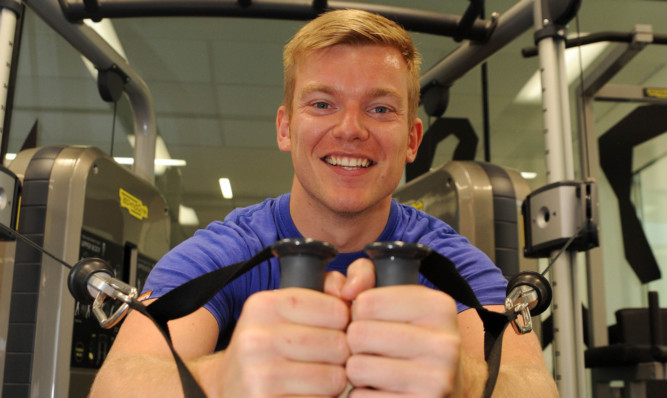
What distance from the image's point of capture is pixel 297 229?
4.53 feet

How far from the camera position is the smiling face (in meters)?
1.29

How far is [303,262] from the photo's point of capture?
2.00 feet

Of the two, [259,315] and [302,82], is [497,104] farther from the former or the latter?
[259,315]

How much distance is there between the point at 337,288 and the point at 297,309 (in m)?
0.05

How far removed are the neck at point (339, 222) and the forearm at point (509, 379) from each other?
0.42 m

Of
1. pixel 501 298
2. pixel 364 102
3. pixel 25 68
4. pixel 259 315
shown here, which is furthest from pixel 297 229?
pixel 25 68

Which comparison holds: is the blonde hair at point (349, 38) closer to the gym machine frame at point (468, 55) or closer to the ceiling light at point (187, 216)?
the gym machine frame at point (468, 55)

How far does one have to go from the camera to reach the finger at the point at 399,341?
615mm

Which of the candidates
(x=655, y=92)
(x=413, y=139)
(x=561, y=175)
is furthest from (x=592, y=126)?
(x=413, y=139)

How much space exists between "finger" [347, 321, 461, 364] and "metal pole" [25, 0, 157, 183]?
Answer: 6.75ft

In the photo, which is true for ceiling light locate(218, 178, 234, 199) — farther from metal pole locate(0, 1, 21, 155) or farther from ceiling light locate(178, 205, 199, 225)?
metal pole locate(0, 1, 21, 155)

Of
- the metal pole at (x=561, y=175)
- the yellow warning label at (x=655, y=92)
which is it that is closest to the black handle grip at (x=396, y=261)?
the metal pole at (x=561, y=175)

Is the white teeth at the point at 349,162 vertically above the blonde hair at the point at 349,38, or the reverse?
the blonde hair at the point at 349,38

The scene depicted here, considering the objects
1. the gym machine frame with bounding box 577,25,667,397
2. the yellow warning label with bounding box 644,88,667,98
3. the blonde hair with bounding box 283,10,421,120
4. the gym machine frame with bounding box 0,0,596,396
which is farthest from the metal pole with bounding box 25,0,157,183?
the yellow warning label with bounding box 644,88,667,98
